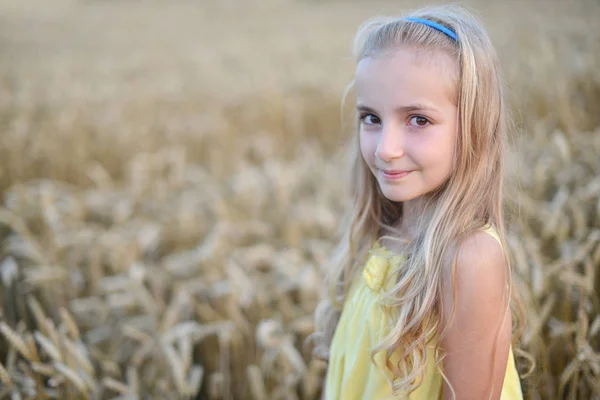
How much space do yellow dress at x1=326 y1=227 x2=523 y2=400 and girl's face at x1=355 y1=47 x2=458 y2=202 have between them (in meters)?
0.23

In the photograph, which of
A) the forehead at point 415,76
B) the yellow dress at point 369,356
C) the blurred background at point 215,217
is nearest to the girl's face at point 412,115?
the forehead at point 415,76

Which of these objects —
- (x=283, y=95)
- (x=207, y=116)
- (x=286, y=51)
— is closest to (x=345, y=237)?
(x=207, y=116)

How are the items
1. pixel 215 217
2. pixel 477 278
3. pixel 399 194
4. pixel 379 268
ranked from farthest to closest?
pixel 215 217, pixel 379 268, pixel 399 194, pixel 477 278

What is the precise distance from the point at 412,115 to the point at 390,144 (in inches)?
3.1

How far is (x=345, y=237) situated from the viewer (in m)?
1.57

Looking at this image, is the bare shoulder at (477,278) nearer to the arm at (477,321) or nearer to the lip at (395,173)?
the arm at (477,321)

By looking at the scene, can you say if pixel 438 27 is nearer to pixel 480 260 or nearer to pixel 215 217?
pixel 480 260

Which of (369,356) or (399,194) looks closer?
(399,194)

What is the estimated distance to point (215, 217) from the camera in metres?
3.44

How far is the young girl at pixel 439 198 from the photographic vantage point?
3.70 feet

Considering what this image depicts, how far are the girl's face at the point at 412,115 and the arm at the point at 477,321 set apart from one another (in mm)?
178

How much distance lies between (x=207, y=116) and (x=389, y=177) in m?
4.41

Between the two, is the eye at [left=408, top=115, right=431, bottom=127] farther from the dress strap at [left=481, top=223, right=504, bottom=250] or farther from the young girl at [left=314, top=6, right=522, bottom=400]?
the dress strap at [left=481, top=223, right=504, bottom=250]

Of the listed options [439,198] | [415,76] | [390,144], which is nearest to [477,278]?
[439,198]
